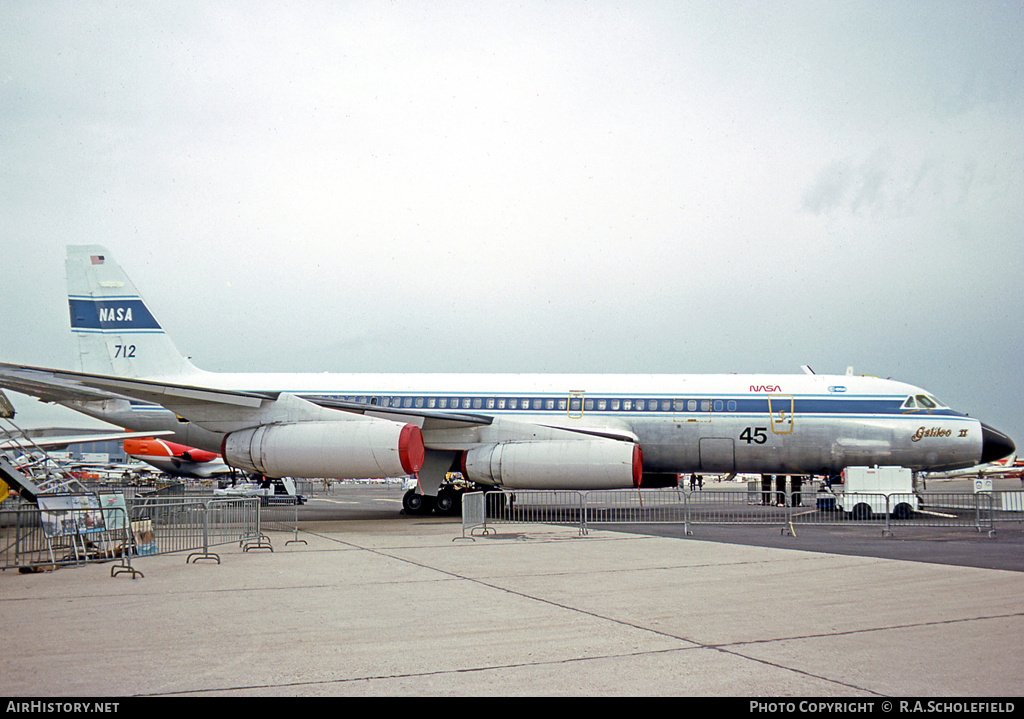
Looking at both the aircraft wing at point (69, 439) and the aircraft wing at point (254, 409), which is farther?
the aircraft wing at point (254, 409)

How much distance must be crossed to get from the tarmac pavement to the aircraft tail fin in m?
11.6

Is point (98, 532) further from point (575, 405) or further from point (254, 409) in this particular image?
point (575, 405)

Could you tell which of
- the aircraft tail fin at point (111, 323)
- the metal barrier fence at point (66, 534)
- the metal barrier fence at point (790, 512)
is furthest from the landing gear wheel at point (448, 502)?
the metal barrier fence at point (66, 534)

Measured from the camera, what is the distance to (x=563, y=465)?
55.2ft

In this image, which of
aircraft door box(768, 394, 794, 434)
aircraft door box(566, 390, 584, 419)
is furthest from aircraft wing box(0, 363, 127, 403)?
aircraft door box(768, 394, 794, 434)

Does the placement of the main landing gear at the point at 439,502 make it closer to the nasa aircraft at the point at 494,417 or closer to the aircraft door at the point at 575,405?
the nasa aircraft at the point at 494,417

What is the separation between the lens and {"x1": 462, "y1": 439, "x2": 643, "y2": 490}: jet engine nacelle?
1669 centimetres

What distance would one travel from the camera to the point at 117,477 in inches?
2115

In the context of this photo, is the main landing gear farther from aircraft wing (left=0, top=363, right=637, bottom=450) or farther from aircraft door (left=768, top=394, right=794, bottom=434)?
aircraft door (left=768, top=394, right=794, bottom=434)

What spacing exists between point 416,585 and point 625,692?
435cm

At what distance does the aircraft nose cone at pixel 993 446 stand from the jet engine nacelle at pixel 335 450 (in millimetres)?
12163

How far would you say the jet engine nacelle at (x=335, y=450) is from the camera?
15.6 m
